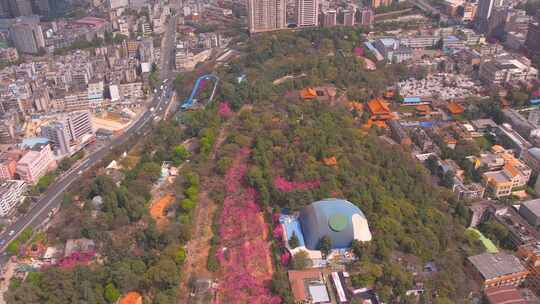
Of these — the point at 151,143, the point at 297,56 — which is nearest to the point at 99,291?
the point at 151,143

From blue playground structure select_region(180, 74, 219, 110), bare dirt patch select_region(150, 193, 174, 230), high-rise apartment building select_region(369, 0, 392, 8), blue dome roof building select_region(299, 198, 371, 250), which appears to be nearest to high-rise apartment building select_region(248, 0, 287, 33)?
blue playground structure select_region(180, 74, 219, 110)

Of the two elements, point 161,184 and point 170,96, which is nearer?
point 161,184

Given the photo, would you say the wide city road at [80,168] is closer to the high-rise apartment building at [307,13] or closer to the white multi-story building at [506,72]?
the high-rise apartment building at [307,13]

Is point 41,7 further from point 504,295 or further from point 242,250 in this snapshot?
point 504,295

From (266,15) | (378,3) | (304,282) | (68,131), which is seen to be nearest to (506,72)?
(266,15)

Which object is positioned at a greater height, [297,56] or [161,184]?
[297,56]

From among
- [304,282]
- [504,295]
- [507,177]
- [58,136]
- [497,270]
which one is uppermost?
[58,136]

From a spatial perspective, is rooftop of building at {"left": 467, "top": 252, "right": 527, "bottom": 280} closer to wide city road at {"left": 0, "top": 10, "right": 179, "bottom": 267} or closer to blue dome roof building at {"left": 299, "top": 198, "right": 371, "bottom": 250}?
blue dome roof building at {"left": 299, "top": 198, "right": 371, "bottom": 250}

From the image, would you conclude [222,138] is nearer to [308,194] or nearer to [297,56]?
[308,194]
